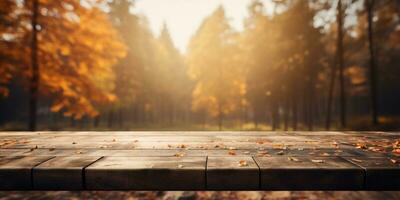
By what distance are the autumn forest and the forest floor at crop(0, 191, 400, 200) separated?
972 cm

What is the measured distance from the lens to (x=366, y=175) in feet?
11.8

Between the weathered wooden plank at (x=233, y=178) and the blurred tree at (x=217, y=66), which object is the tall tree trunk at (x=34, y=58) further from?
the blurred tree at (x=217, y=66)

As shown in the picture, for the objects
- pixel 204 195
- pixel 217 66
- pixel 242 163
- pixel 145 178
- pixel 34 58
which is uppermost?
pixel 217 66

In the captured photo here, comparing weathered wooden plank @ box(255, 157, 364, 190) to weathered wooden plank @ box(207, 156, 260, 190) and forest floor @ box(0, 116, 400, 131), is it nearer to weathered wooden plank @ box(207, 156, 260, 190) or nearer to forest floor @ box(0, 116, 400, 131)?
weathered wooden plank @ box(207, 156, 260, 190)

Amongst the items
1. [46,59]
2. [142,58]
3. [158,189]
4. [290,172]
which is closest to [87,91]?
[46,59]

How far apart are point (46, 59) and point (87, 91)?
2.24 metres

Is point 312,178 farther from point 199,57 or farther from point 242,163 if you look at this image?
point 199,57

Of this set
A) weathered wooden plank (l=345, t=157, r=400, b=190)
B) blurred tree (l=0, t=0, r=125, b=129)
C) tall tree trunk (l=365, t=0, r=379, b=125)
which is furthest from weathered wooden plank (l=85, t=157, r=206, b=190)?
tall tree trunk (l=365, t=0, r=379, b=125)

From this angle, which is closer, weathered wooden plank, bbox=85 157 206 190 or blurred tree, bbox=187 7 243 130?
weathered wooden plank, bbox=85 157 206 190

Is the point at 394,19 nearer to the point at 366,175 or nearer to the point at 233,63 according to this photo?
the point at 233,63

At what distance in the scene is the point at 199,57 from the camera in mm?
24672

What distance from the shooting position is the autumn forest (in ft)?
40.6

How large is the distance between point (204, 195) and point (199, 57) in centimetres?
2179

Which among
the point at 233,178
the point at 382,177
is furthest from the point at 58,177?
the point at 382,177
